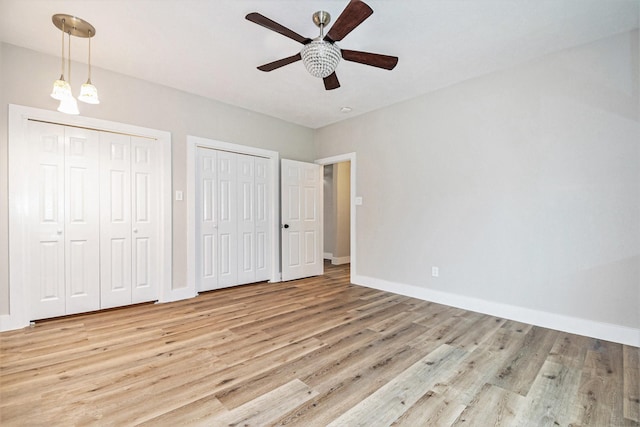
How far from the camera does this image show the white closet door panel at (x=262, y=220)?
4.58 meters

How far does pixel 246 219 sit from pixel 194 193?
35.0 inches

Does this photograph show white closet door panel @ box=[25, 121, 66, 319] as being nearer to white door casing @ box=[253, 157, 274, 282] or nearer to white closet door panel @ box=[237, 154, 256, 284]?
white closet door panel @ box=[237, 154, 256, 284]

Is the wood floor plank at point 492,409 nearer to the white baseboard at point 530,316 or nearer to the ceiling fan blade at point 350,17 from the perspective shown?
the white baseboard at point 530,316

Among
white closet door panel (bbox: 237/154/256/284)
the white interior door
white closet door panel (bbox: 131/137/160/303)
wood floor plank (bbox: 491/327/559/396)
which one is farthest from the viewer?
the white interior door

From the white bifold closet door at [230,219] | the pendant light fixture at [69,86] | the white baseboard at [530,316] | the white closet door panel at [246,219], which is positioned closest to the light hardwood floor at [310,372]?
the white baseboard at [530,316]

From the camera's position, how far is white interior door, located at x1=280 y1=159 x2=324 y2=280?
480 cm

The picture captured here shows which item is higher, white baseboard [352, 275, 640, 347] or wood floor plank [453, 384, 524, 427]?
white baseboard [352, 275, 640, 347]

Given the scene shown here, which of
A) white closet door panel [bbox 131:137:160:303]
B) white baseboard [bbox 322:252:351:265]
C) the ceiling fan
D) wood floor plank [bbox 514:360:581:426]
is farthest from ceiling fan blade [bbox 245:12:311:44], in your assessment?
white baseboard [bbox 322:252:351:265]

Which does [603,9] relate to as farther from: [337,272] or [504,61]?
[337,272]

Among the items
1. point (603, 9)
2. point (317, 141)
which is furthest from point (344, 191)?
point (603, 9)

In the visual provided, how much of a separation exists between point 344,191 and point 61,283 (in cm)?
536

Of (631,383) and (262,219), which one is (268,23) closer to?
(262,219)

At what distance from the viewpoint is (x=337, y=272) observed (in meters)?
5.60

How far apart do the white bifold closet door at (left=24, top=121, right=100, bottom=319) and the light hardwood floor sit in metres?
0.26
